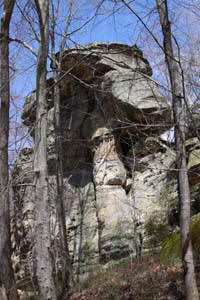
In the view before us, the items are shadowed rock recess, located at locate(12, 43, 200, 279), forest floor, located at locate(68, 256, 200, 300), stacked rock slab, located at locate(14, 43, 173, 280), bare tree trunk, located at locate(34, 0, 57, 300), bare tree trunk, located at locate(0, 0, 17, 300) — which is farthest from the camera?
stacked rock slab, located at locate(14, 43, 173, 280)

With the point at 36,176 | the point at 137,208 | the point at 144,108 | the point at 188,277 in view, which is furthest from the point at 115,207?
the point at 188,277

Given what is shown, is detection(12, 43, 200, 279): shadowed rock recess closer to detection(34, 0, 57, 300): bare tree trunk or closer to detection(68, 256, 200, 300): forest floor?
detection(68, 256, 200, 300): forest floor

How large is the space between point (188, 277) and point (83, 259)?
7.03 m

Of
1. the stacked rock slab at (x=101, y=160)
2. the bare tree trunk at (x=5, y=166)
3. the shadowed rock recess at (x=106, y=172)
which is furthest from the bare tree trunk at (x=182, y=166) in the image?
the stacked rock slab at (x=101, y=160)

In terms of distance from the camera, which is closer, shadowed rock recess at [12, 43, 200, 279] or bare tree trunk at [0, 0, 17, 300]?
bare tree trunk at [0, 0, 17, 300]

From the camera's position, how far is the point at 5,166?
775cm

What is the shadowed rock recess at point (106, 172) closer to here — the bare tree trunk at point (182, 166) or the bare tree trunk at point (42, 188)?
the bare tree trunk at point (42, 188)

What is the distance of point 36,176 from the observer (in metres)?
5.71

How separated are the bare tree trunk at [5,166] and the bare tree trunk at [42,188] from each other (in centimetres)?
142

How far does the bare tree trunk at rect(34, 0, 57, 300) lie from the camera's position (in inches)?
209

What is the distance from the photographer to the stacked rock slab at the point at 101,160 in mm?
11184

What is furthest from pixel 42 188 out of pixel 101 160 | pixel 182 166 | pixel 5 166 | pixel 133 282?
pixel 101 160

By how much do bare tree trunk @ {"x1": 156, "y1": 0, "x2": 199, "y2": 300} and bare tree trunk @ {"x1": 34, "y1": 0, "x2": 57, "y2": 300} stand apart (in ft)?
5.96

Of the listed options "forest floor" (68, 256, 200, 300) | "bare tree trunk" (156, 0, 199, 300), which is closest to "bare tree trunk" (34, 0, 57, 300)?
"bare tree trunk" (156, 0, 199, 300)
